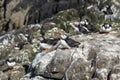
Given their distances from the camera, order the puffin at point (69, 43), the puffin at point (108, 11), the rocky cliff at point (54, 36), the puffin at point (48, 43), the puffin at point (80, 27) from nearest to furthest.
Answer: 1. the rocky cliff at point (54, 36)
2. the puffin at point (69, 43)
3. the puffin at point (48, 43)
4. the puffin at point (80, 27)
5. the puffin at point (108, 11)

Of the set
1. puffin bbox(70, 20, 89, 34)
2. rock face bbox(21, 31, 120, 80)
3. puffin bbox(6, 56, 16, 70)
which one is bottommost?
puffin bbox(6, 56, 16, 70)

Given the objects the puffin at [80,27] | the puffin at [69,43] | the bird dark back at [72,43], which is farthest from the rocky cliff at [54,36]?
the puffin at [69,43]

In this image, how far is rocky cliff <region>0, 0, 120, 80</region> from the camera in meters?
57.9

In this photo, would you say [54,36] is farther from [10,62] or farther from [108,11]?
[108,11]

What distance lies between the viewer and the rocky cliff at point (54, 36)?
57875 millimetres

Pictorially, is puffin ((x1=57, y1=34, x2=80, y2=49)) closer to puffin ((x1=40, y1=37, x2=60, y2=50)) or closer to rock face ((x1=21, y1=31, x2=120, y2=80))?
rock face ((x1=21, y1=31, x2=120, y2=80))

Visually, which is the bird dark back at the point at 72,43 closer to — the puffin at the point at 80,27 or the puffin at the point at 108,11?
the puffin at the point at 80,27

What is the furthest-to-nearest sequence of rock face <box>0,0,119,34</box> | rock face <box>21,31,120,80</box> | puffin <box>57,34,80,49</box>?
rock face <box>0,0,119,34</box> < puffin <box>57,34,80,49</box> < rock face <box>21,31,120,80</box>

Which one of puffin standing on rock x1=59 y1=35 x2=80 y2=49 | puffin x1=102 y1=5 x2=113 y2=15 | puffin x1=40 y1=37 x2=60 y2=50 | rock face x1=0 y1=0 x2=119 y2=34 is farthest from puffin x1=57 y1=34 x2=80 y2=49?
puffin x1=102 y1=5 x2=113 y2=15

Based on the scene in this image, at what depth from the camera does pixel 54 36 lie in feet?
270

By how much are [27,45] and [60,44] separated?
17.6 metres

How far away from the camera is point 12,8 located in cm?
11056

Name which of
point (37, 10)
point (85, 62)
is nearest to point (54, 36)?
point (37, 10)

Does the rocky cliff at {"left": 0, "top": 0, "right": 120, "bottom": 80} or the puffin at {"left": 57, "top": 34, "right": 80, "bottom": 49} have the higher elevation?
the puffin at {"left": 57, "top": 34, "right": 80, "bottom": 49}
